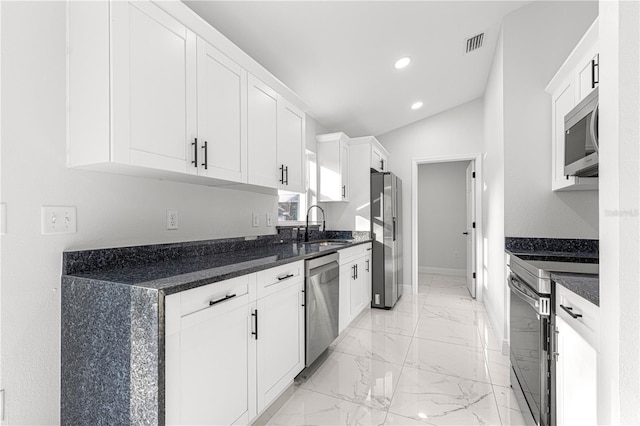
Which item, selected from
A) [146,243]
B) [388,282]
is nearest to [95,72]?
[146,243]

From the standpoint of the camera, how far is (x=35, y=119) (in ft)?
4.19

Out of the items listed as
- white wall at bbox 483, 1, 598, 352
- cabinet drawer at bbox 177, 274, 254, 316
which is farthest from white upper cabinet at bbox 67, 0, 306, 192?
white wall at bbox 483, 1, 598, 352

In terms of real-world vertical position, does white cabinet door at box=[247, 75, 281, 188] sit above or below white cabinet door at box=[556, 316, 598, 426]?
above

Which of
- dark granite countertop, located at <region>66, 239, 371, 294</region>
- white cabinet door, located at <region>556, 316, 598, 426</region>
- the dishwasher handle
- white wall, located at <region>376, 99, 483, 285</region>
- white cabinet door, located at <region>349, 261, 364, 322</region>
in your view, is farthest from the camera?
white wall, located at <region>376, 99, 483, 285</region>

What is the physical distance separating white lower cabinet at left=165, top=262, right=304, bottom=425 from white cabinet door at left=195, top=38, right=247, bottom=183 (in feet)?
2.26

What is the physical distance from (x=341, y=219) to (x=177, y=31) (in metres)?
2.85

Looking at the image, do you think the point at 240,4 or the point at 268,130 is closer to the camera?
the point at 240,4

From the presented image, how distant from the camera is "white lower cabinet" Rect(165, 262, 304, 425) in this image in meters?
1.14

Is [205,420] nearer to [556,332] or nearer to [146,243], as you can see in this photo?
[146,243]

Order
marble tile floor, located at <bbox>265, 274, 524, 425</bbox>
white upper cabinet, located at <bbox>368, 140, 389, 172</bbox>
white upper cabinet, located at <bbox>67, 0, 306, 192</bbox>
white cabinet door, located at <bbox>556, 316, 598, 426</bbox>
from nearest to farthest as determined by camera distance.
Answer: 1. white cabinet door, located at <bbox>556, 316, 598, 426</bbox>
2. white upper cabinet, located at <bbox>67, 0, 306, 192</bbox>
3. marble tile floor, located at <bbox>265, 274, 524, 425</bbox>
4. white upper cabinet, located at <bbox>368, 140, 389, 172</bbox>

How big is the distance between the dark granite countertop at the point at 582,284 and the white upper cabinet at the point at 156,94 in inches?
69.4

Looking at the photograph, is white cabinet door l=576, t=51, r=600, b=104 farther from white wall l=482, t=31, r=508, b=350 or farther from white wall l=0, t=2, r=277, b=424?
white wall l=0, t=2, r=277, b=424

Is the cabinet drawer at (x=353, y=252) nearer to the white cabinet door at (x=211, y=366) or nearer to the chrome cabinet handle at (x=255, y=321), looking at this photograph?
the chrome cabinet handle at (x=255, y=321)

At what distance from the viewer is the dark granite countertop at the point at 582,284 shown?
101 centimetres
